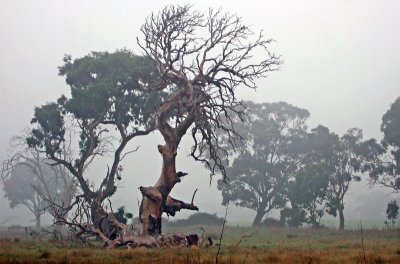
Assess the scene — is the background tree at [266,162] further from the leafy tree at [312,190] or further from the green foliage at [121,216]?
the green foliage at [121,216]

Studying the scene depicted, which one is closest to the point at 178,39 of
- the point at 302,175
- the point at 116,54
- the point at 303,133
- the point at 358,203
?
the point at 116,54

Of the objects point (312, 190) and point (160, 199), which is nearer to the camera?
point (160, 199)

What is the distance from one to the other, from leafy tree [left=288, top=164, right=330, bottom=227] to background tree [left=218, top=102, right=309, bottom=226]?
5.48m

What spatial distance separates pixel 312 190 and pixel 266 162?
12.1 m

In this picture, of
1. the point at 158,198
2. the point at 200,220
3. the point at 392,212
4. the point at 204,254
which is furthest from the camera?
the point at 200,220

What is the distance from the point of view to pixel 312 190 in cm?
4484

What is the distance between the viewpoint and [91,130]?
28391 millimetres

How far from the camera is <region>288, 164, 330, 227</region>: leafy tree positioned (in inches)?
1742

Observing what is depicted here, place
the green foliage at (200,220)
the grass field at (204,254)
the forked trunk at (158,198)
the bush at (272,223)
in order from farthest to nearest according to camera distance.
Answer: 1. the green foliage at (200,220)
2. the bush at (272,223)
3. the forked trunk at (158,198)
4. the grass field at (204,254)

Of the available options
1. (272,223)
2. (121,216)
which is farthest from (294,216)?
(121,216)

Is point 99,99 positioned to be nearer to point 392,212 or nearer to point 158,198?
point 158,198

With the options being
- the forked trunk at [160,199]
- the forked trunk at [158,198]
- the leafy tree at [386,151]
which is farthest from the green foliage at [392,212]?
the forked trunk at [158,198]

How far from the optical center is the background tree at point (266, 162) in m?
53.9

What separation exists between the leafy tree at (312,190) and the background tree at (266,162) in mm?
5484
